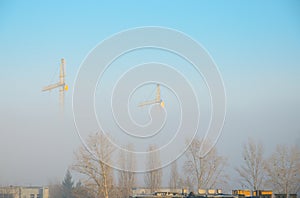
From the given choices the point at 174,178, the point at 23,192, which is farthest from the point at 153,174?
the point at 23,192

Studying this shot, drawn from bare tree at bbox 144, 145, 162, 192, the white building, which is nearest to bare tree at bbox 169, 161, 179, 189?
bare tree at bbox 144, 145, 162, 192

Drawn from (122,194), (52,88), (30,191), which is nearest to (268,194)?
(122,194)

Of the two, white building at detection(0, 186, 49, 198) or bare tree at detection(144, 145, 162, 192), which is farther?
white building at detection(0, 186, 49, 198)

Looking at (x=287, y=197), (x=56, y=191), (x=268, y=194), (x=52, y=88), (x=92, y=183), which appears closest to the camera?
(x=268, y=194)

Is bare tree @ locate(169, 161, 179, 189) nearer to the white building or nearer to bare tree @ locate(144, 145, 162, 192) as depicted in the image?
bare tree @ locate(144, 145, 162, 192)

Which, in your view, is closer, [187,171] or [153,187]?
[187,171]

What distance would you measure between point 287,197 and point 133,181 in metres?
21.7

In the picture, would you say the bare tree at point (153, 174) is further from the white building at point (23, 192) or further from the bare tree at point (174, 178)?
the white building at point (23, 192)

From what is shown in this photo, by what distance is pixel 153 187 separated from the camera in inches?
2352

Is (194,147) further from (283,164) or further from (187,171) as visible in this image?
(283,164)

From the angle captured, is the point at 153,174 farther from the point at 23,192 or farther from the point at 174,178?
the point at 23,192

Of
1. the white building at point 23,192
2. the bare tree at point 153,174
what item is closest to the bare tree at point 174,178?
the bare tree at point 153,174

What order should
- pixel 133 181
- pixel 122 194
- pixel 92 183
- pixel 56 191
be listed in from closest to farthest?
1. pixel 92 183
2. pixel 122 194
3. pixel 133 181
4. pixel 56 191

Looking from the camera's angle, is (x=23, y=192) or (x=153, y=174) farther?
(x=23, y=192)
